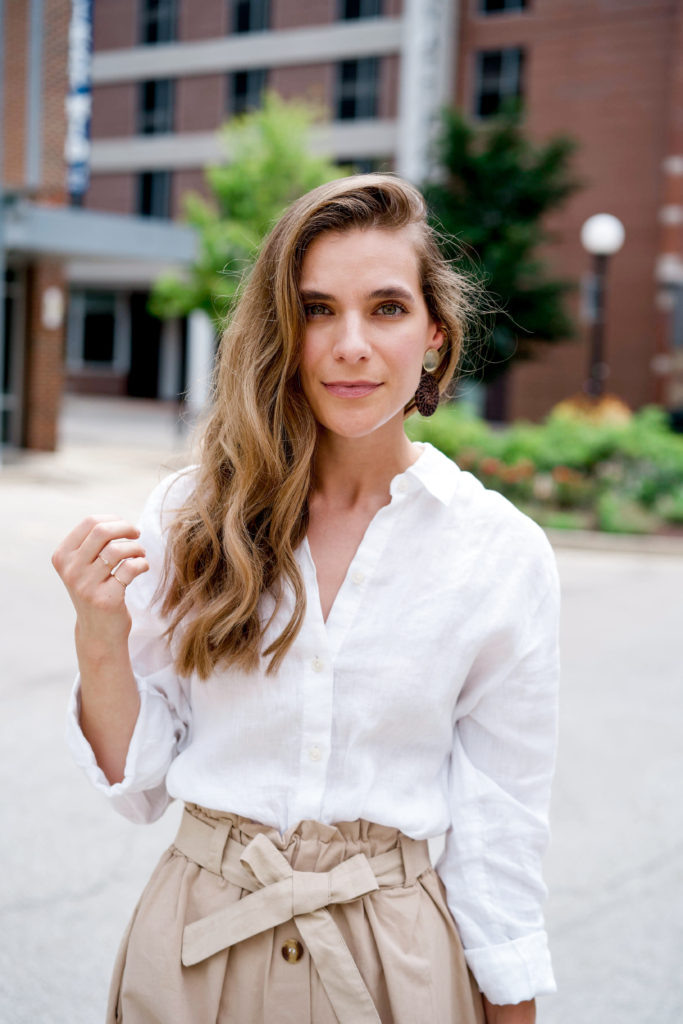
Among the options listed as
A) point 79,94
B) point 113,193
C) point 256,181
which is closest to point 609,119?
point 256,181

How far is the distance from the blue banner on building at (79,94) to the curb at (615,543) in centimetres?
947

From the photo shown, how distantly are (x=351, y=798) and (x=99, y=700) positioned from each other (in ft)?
1.40

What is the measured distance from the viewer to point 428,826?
1696 millimetres

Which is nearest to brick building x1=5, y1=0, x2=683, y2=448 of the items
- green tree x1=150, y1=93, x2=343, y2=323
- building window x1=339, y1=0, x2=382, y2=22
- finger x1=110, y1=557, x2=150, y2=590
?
building window x1=339, y1=0, x2=382, y2=22

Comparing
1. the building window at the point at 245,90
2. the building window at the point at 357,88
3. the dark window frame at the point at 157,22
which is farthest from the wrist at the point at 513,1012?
the dark window frame at the point at 157,22

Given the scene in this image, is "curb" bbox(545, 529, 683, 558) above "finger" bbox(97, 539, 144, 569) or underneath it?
underneath

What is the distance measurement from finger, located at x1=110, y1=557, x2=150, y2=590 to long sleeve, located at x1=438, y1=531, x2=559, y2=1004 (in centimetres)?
56

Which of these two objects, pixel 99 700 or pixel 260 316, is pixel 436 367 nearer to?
pixel 260 316

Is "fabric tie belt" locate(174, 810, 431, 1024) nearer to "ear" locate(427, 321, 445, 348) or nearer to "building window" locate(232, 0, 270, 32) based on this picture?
"ear" locate(427, 321, 445, 348)

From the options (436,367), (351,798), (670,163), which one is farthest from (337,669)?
(670,163)

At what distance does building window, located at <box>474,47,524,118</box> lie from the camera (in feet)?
95.2

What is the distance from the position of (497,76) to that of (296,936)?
30.5 meters

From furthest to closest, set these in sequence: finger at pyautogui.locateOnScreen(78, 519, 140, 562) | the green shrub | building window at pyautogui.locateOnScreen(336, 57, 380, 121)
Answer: building window at pyautogui.locateOnScreen(336, 57, 380, 121), the green shrub, finger at pyautogui.locateOnScreen(78, 519, 140, 562)

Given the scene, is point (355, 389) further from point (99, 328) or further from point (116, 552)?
point (99, 328)
